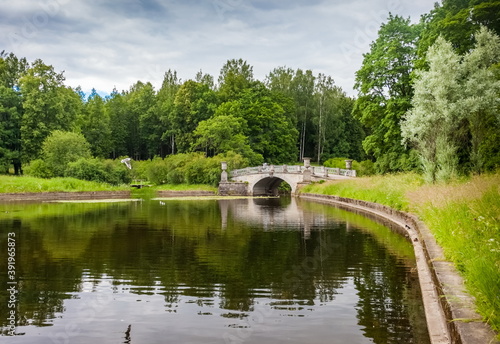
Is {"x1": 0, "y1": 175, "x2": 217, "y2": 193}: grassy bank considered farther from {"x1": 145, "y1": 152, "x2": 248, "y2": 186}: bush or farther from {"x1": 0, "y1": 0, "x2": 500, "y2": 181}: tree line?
{"x1": 0, "y1": 0, "x2": 500, "y2": 181}: tree line

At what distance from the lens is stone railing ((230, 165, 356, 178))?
4403 centimetres

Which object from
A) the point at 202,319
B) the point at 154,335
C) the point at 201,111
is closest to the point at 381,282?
→ the point at 202,319

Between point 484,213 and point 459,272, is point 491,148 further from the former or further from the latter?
point 459,272

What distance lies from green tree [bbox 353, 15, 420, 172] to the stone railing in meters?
4.01

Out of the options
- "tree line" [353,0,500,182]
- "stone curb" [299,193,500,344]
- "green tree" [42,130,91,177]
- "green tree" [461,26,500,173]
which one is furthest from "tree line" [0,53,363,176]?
"stone curb" [299,193,500,344]

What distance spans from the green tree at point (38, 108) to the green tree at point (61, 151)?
647 centimetres

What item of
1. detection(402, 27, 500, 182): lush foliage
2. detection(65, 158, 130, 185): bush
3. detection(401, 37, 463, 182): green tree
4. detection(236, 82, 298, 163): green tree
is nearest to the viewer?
detection(402, 27, 500, 182): lush foliage

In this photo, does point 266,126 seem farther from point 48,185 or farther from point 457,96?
point 457,96

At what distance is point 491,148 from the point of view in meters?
24.0

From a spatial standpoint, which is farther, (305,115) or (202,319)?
(305,115)

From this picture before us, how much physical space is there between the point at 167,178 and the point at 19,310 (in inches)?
1958

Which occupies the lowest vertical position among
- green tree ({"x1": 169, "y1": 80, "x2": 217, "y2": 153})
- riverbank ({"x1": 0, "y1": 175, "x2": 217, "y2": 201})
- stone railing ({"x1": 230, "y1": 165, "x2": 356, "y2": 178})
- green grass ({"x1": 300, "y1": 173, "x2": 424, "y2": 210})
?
riverbank ({"x1": 0, "y1": 175, "x2": 217, "y2": 201})

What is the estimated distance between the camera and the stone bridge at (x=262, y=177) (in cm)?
4841

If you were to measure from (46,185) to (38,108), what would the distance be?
62.4 ft
